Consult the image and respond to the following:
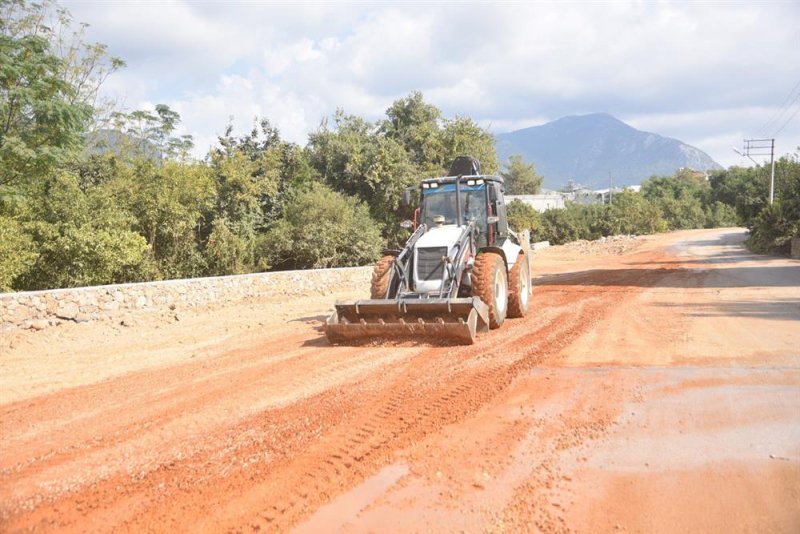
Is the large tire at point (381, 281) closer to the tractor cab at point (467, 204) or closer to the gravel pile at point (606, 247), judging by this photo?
the tractor cab at point (467, 204)

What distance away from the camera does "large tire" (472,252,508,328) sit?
9.34 metres

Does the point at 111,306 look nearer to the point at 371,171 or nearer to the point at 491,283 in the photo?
the point at 491,283

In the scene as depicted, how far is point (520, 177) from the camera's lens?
89688 mm

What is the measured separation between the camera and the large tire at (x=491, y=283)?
934 cm

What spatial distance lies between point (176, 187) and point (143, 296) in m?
4.74

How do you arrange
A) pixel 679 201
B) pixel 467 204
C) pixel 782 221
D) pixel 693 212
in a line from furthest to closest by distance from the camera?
pixel 679 201
pixel 693 212
pixel 782 221
pixel 467 204

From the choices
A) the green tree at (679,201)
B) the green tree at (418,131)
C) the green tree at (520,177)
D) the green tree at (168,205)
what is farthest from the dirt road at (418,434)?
the green tree at (520,177)

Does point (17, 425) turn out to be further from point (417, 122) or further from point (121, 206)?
point (417, 122)

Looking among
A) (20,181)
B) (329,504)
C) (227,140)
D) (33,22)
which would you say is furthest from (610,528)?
(33,22)

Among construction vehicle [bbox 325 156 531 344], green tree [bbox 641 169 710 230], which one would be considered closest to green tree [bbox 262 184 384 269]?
construction vehicle [bbox 325 156 531 344]

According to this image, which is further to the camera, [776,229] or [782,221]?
[776,229]

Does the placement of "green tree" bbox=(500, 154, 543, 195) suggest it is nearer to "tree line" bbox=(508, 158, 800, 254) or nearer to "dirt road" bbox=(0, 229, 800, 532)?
"tree line" bbox=(508, 158, 800, 254)

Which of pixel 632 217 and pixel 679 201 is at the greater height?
pixel 679 201

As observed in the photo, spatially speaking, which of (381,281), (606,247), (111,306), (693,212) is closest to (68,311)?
(111,306)
